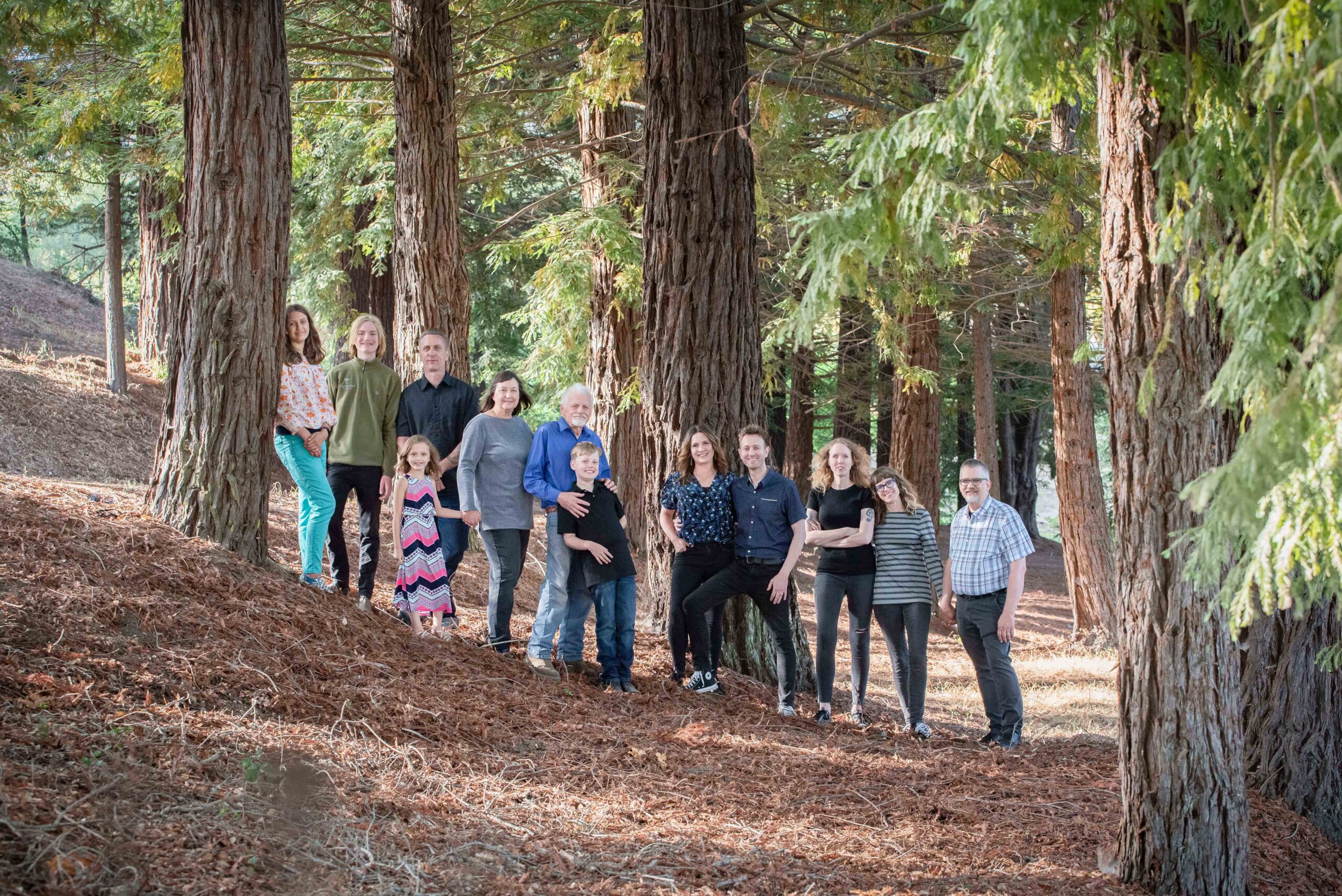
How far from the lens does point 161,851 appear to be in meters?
3.43

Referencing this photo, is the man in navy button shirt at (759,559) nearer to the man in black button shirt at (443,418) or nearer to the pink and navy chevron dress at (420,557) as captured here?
the pink and navy chevron dress at (420,557)

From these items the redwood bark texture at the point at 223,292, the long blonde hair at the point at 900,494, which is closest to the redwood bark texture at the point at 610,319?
the long blonde hair at the point at 900,494

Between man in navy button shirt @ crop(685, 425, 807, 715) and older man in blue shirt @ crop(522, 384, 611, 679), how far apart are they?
2.37ft

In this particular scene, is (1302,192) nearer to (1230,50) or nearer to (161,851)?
(1230,50)

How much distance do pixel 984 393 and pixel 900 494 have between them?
832 cm

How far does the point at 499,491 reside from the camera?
6.71 metres

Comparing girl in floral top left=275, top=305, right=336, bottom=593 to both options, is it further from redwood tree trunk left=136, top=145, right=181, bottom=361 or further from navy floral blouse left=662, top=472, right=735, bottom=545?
redwood tree trunk left=136, top=145, right=181, bottom=361

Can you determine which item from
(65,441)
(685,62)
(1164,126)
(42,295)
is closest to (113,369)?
(65,441)

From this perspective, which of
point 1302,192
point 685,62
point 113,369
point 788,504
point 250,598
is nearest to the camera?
point 1302,192

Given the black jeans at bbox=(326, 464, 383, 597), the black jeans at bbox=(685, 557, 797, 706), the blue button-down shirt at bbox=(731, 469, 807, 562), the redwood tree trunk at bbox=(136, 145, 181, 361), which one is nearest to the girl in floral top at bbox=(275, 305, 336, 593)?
the black jeans at bbox=(326, 464, 383, 597)

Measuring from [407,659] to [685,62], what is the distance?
14.4 feet

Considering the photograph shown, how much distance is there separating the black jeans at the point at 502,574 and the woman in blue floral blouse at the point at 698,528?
965 millimetres

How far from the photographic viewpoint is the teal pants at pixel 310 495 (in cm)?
673

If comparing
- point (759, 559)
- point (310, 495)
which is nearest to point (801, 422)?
point (759, 559)
